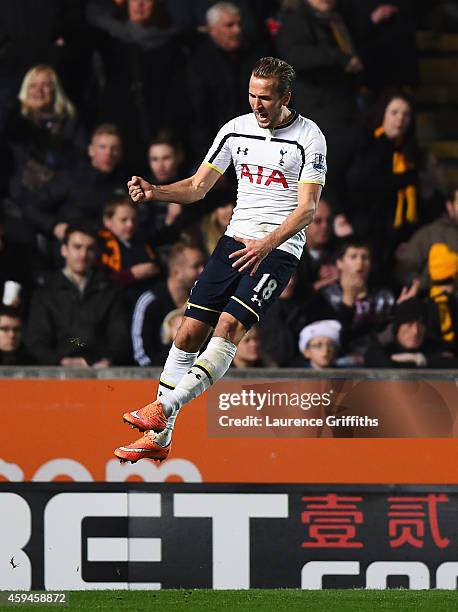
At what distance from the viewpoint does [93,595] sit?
8.20m

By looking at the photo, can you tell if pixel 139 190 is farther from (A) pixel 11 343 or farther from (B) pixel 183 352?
(A) pixel 11 343

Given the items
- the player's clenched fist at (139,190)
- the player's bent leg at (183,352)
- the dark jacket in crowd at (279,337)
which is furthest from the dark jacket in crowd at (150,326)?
the player's clenched fist at (139,190)

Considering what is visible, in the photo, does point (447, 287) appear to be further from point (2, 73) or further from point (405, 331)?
point (2, 73)

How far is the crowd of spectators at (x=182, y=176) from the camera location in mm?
9938

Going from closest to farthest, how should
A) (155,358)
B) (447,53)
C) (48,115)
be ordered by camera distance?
(155,358) → (48,115) → (447,53)

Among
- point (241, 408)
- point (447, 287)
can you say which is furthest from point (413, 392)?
point (447, 287)

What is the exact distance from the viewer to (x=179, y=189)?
23.4ft

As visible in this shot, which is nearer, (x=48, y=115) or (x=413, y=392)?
(x=413, y=392)

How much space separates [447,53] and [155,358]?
4118 millimetres

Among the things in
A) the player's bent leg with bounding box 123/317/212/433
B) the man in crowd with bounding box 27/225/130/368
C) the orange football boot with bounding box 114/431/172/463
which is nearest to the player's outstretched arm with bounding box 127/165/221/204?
the player's bent leg with bounding box 123/317/212/433

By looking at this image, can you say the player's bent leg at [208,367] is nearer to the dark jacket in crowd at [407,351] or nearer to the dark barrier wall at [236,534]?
the dark barrier wall at [236,534]

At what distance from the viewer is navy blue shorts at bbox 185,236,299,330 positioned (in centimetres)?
716

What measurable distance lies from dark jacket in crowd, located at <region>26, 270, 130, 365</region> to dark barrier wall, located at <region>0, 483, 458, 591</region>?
146cm

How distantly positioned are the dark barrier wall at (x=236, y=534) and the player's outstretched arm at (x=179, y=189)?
2.36 m
